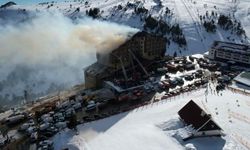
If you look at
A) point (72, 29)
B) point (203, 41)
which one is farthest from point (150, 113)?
point (203, 41)

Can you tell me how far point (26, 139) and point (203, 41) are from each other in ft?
243

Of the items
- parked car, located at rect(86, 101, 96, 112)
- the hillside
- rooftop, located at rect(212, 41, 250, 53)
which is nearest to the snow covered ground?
parked car, located at rect(86, 101, 96, 112)

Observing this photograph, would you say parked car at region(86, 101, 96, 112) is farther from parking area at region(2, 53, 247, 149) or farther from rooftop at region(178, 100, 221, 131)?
rooftop at region(178, 100, 221, 131)

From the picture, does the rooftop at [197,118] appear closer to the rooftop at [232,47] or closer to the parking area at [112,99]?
the parking area at [112,99]

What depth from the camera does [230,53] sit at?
73500mm

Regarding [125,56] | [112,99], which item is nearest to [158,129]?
[112,99]

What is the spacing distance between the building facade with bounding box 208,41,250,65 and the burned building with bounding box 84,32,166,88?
12.4m

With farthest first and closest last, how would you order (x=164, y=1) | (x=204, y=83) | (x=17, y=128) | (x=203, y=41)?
(x=164, y=1) → (x=203, y=41) → (x=204, y=83) → (x=17, y=128)

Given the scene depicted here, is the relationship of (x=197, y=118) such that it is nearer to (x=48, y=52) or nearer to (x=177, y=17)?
(x=48, y=52)

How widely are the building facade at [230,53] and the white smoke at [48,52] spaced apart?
18.9 m

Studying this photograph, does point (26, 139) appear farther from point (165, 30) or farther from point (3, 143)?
point (165, 30)

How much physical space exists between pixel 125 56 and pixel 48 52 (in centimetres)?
2777

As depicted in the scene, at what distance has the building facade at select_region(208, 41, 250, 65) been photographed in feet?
235

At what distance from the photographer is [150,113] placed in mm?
50969
